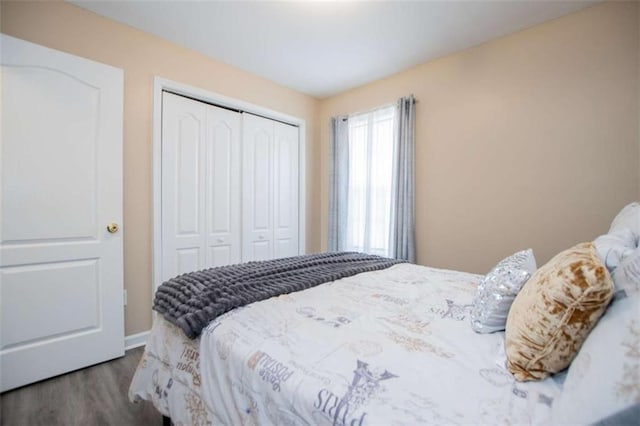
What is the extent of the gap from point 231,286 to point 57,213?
5.07 ft

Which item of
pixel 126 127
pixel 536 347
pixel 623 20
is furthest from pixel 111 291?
pixel 623 20

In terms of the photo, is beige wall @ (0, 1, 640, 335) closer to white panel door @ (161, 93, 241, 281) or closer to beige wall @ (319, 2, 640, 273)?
beige wall @ (319, 2, 640, 273)

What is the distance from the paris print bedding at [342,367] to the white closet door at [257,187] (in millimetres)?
1826

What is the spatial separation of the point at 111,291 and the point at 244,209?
1.36m

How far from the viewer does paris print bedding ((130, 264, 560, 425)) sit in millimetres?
665

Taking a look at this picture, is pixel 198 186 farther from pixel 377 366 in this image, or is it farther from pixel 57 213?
pixel 377 366

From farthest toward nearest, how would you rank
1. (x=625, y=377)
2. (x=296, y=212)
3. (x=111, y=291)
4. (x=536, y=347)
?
1. (x=296, y=212)
2. (x=111, y=291)
3. (x=536, y=347)
4. (x=625, y=377)

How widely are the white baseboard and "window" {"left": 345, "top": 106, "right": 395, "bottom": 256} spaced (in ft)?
7.32

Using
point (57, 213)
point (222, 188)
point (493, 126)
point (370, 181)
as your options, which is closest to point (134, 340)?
point (57, 213)

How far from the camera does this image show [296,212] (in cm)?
369

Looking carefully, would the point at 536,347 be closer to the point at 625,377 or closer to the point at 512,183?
the point at 625,377

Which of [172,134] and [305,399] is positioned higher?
[172,134]

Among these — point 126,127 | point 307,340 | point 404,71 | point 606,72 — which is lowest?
point 307,340

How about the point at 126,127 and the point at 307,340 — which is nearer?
the point at 307,340
